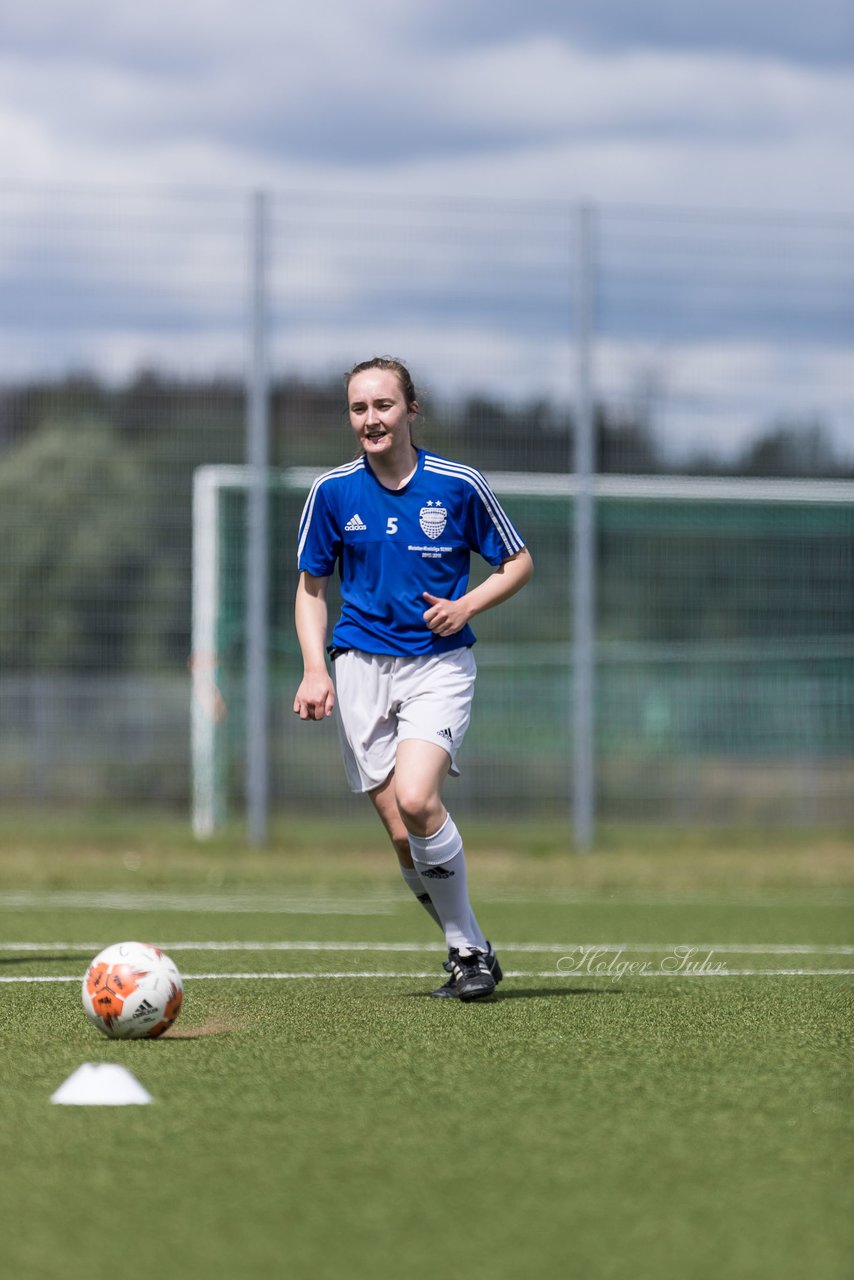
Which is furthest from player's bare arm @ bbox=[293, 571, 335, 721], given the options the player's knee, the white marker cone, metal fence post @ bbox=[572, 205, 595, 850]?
metal fence post @ bbox=[572, 205, 595, 850]

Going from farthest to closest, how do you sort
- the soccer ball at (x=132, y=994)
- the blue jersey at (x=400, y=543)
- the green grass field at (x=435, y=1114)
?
the blue jersey at (x=400, y=543)
the soccer ball at (x=132, y=994)
the green grass field at (x=435, y=1114)

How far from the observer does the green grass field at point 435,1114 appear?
104 inches

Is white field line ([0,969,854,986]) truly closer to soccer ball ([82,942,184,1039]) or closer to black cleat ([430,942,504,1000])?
black cleat ([430,942,504,1000])

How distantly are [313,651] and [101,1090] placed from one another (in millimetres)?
2113

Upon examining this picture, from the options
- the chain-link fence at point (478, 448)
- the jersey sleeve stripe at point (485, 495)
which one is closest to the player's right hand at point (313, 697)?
the jersey sleeve stripe at point (485, 495)

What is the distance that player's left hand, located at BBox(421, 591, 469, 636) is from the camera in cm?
538

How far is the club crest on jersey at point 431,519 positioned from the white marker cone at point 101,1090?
2.30 metres

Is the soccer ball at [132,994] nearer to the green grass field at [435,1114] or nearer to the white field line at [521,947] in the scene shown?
the green grass field at [435,1114]

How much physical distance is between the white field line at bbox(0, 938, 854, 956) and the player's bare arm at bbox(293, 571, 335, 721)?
5.94 feet

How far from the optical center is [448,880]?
549 cm

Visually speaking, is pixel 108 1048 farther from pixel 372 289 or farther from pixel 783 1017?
pixel 372 289

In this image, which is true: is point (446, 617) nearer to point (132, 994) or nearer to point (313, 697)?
point (313, 697)

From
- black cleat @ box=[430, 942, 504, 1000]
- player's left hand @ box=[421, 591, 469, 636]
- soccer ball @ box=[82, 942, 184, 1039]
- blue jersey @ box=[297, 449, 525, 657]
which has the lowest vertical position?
black cleat @ box=[430, 942, 504, 1000]

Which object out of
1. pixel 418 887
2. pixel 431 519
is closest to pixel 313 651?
pixel 431 519
